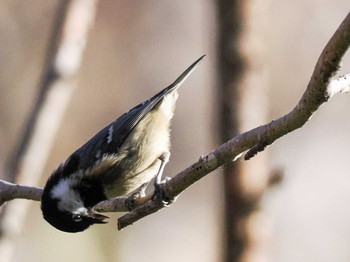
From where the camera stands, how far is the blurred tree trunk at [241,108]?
9.05ft

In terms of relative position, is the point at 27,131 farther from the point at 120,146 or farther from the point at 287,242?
the point at 287,242

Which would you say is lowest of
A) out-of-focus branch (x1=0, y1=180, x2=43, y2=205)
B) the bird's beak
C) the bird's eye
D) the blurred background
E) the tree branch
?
the blurred background

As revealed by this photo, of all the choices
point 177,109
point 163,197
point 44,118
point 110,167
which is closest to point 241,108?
point 163,197

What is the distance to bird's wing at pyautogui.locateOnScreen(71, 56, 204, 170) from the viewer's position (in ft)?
11.1

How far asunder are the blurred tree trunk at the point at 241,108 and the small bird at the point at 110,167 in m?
0.35

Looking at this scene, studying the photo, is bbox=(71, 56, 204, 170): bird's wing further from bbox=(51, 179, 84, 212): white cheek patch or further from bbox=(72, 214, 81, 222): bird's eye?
bbox=(72, 214, 81, 222): bird's eye

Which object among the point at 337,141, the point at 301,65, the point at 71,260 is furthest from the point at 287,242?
the point at 71,260

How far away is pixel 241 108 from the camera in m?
2.83

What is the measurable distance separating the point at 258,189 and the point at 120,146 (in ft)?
2.71

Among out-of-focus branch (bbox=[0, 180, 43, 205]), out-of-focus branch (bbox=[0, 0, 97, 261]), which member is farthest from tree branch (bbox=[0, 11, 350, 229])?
out-of-focus branch (bbox=[0, 0, 97, 261])

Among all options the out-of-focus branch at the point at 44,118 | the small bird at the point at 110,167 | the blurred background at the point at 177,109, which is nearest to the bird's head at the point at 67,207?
the small bird at the point at 110,167

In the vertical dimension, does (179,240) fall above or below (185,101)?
below

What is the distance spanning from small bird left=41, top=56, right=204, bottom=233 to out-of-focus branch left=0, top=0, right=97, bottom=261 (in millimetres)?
106

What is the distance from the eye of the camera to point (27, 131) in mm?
3223
